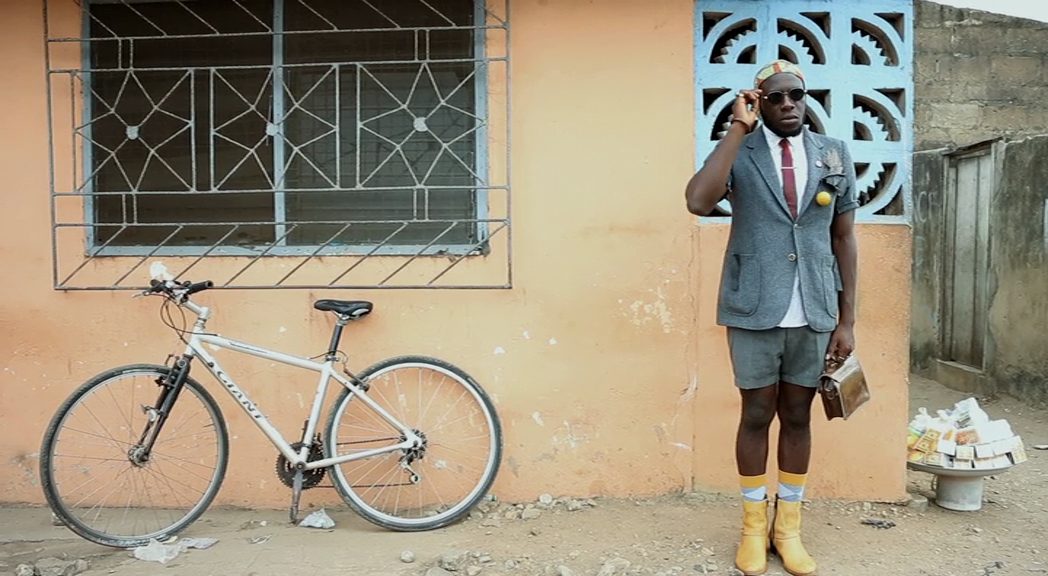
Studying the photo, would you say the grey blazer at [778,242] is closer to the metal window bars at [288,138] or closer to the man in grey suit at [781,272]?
the man in grey suit at [781,272]

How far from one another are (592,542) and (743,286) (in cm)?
124

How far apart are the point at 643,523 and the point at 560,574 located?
0.59 metres

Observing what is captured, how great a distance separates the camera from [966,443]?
367 cm

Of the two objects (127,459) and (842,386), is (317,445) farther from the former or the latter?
(842,386)

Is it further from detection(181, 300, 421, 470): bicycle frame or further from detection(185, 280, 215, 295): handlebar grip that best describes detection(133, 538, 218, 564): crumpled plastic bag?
detection(185, 280, 215, 295): handlebar grip

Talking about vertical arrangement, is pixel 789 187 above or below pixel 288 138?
below

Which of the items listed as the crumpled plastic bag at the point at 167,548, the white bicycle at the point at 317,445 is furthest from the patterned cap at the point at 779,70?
the crumpled plastic bag at the point at 167,548

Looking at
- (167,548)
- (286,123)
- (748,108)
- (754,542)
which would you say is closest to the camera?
(748,108)

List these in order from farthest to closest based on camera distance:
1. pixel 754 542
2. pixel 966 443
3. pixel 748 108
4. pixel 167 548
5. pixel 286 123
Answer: pixel 286 123 → pixel 966 443 → pixel 167 548 → pixel 754 542 → pixel 748 108

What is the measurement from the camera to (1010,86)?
7.86 meters

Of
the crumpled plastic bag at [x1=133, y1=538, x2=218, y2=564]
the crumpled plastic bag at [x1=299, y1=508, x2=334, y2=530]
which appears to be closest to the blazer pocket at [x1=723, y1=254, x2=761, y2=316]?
the crumpled plastic bag at [x1=299, y1=508, x2=334, y2=530]

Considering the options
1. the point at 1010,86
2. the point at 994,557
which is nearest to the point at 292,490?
the point at 994,557

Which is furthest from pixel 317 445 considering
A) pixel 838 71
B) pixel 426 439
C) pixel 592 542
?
pixel 838 71

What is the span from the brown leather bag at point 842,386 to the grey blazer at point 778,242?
15cm
